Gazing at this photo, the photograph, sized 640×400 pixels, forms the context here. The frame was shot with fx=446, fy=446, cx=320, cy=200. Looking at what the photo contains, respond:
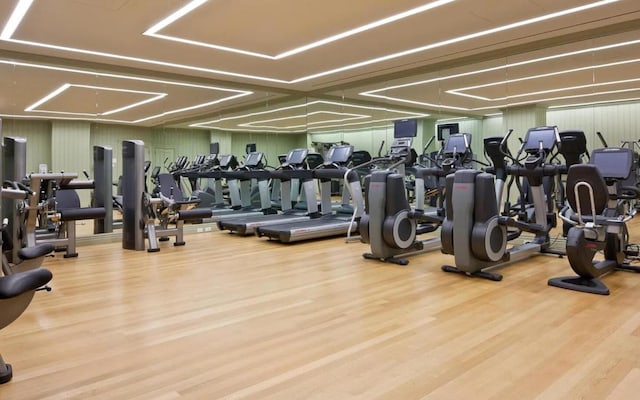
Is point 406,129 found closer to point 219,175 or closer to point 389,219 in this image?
point 389,219

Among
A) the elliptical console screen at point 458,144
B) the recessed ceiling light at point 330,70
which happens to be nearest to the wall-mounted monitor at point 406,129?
the elliptical console screen at point 458,144

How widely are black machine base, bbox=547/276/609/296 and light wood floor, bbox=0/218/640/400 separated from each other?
10cm

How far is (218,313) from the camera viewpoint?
10.2ft

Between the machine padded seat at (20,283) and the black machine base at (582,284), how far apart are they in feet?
12.0

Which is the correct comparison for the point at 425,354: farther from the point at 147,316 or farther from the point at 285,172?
the point at 285,172

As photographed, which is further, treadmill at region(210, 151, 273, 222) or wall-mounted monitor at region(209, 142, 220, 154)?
wall-mounted monitor at region(209, 142, 220, 154)

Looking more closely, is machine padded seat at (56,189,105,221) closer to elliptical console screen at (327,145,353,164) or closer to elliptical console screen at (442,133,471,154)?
elliptical console screen at (327,145,353,164)

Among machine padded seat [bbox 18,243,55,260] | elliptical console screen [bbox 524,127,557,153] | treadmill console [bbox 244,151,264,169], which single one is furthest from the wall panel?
elliptical console screen [bbox 524,127,557,153]

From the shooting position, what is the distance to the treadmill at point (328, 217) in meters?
6.11

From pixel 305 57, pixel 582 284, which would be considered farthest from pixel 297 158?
pixel 582 284

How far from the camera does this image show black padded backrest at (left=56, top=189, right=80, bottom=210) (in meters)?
5.52

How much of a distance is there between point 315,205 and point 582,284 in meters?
4.42

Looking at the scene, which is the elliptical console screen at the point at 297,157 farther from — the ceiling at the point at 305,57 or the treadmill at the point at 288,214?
the ceiling at the point at 305,57

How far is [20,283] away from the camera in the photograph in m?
1.90
